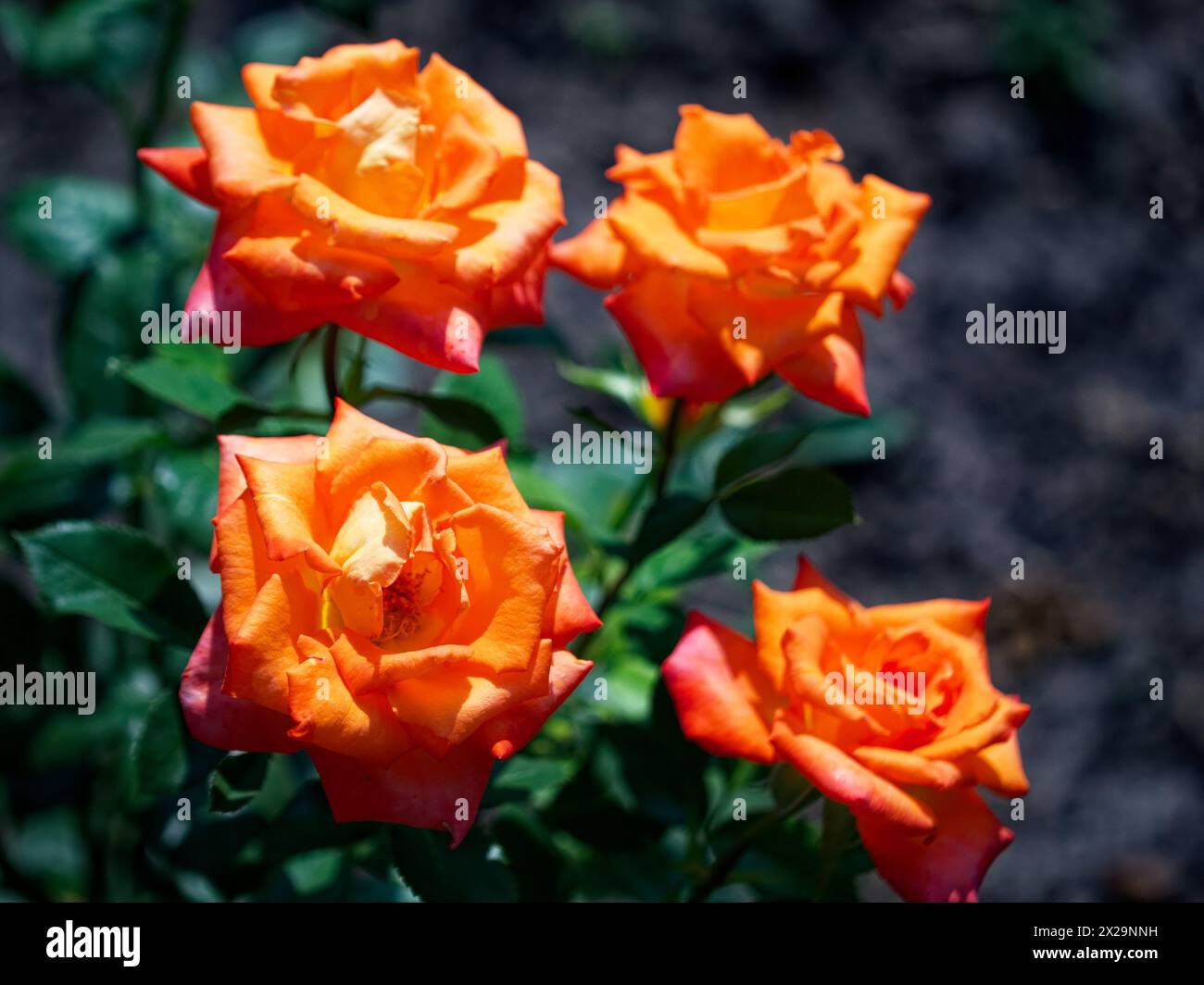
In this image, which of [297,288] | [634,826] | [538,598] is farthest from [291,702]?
[634,826]

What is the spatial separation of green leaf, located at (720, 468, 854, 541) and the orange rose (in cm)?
7

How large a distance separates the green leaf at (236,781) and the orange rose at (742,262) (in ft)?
1.34

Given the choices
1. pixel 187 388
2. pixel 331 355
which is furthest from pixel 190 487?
pixel 331 355

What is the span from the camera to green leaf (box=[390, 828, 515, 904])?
3.10 feet

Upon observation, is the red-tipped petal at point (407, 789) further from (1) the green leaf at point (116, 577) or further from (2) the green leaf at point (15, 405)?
(2) the green leaf at point (15, 405)

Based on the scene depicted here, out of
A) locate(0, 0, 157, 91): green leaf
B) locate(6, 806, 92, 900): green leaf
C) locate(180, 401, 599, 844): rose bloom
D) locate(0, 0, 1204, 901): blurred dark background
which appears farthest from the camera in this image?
locate(0, 0, 1204, 901): blurred dark background

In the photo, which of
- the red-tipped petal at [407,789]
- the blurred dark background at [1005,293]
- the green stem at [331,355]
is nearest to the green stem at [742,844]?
the red-tipped petal at [407,789]

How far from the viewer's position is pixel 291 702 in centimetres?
73

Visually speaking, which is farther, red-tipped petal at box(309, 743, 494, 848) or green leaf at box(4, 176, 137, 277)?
green leaf at box(4, 176, 137, 277)

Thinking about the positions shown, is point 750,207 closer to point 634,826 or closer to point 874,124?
point 634,826

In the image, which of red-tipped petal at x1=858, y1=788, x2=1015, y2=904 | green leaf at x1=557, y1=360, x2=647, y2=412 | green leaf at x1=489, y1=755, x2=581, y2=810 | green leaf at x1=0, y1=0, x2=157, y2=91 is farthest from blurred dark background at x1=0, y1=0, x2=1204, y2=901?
red-tipped petal at x1=858, y1=788, x2=1015, y2=904

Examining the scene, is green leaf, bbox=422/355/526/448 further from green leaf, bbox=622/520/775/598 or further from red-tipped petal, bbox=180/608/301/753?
red-tipped petal, bbox=180/608/301/753

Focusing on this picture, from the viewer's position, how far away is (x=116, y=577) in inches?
40.4

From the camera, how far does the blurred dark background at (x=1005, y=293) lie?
2.46 metres
